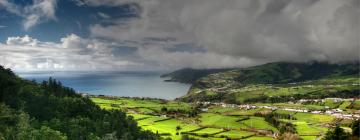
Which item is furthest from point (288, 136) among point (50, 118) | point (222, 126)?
point (50, 118)

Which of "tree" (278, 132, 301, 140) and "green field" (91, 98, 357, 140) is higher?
"green field" (91, 98, 357, 140)

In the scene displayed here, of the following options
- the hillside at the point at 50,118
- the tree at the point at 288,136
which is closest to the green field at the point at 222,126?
the tree at the point at 288,136

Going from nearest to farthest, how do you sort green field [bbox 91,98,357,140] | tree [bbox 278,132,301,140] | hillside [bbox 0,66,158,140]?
1. hillside [bbox 0,66,158,140]
2. tree [bbox 278,132,301,140]
3. green field [bbox 91,98,357,140]

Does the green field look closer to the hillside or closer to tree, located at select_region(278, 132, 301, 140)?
tree, located at select_region(278, 132, 301, 140)

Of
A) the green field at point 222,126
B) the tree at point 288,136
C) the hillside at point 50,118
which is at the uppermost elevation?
the hillside at point 50,118

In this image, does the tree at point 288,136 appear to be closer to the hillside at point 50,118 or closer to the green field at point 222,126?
the green field at point 222,126

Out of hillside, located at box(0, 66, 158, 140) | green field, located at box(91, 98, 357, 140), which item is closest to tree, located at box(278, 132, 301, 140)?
green field, located at box(91, 98, 357, 140)

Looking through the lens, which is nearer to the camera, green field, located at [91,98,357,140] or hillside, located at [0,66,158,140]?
hillside, located at [0,66,158,140]

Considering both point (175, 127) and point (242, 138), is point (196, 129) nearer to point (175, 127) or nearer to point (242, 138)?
point (175, 127)

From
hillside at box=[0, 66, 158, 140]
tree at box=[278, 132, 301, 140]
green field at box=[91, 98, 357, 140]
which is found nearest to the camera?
hillside at box=[0, 66, 158, 140]
